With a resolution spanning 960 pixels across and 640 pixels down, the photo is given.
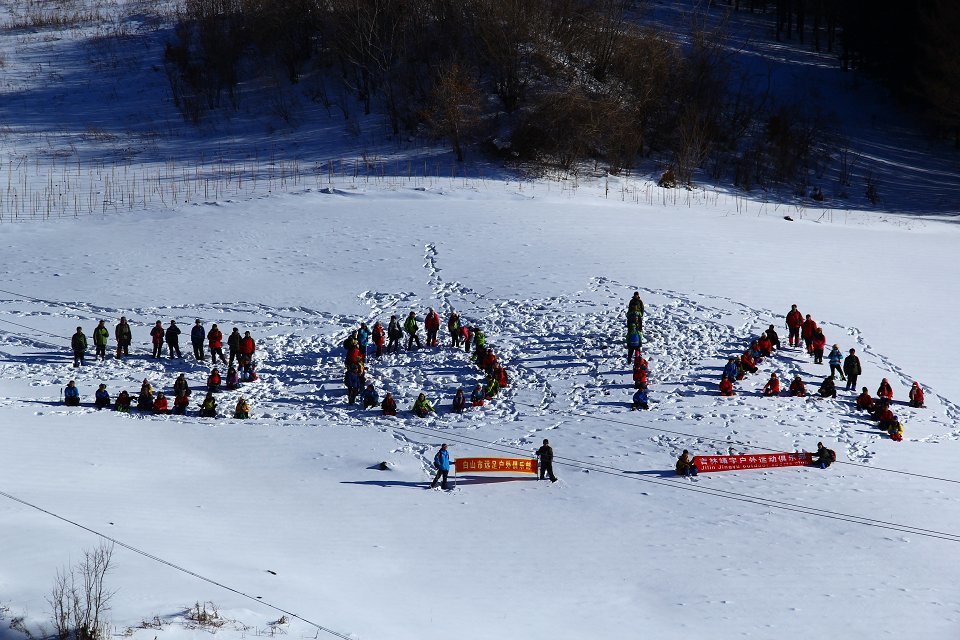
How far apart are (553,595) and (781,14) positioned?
56644mm

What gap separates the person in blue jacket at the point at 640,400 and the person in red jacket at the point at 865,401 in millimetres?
4897

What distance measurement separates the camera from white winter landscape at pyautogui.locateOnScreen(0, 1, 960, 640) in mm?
14406

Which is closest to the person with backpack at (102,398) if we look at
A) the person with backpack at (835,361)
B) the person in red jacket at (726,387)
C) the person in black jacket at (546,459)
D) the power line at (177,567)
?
the power line at (177,567)

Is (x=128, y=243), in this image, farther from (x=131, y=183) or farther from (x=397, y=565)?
(x=397, y=565)

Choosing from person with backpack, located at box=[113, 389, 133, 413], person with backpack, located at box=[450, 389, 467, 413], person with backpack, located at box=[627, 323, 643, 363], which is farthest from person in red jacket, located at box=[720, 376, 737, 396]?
person with backpack, located at box=[113, 389, 133, 413]

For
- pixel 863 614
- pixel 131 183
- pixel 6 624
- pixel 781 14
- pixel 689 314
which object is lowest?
pixel 863 614

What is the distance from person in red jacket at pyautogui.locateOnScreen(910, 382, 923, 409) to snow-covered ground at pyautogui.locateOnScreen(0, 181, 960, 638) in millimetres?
377

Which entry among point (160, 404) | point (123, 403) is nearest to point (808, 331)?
point (160, 404)

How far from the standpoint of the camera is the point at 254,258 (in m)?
31.4

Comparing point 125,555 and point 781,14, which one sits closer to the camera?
point 125,555

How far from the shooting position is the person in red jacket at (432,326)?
2531cm

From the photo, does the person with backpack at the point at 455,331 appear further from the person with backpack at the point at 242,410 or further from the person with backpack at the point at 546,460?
the person with backpack at the point at 546,460

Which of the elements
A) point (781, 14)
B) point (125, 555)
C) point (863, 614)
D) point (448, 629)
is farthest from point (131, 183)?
point (781, 14)

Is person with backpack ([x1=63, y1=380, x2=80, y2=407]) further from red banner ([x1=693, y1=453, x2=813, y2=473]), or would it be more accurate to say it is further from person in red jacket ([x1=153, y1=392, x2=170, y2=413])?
red banner ([x1=693, y1=453, x2=813, y2=473])
